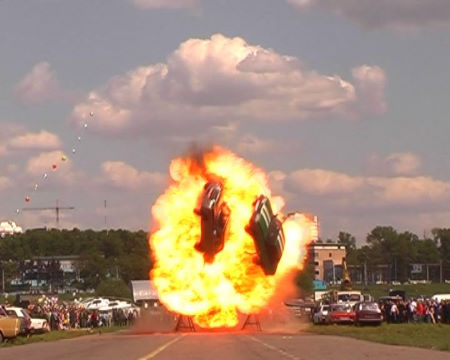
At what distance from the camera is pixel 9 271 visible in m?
194

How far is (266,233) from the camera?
5956cm

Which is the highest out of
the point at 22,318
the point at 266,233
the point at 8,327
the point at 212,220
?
the point at 212,220

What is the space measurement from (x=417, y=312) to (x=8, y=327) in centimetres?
2765

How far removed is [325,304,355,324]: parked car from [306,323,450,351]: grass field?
7.50ft

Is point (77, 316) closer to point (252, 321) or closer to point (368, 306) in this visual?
point (252, 321)

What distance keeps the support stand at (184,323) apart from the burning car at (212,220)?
442cm

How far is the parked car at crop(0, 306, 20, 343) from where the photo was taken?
49312mm

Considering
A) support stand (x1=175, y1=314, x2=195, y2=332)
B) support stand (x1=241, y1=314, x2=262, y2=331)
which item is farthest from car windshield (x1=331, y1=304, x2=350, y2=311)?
support stand (x1=175, y1=314, x2=195, y2=332)

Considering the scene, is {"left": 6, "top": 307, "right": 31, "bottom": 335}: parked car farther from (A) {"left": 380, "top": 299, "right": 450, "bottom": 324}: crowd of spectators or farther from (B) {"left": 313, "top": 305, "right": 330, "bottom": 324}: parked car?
(A) {"left": 380, "top": 299, "right": 450, "bottom": 324}: crowd of spectators

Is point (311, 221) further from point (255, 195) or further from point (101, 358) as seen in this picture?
point (101, 358)

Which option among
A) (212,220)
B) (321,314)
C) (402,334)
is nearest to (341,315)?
(321,314)

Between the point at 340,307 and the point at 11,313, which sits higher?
the point at 11,313

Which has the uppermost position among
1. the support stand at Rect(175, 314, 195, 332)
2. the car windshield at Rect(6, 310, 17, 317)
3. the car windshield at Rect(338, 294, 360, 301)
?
the car windshield at Rect(338, 294, 360, 301)

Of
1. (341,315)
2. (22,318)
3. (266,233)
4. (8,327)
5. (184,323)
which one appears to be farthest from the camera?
(341,315)
